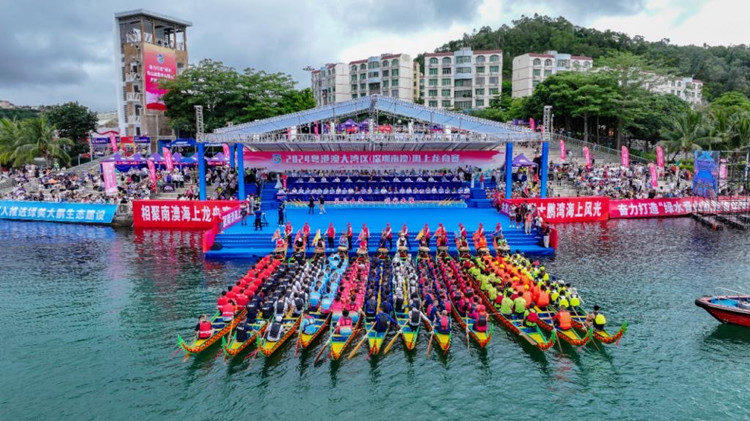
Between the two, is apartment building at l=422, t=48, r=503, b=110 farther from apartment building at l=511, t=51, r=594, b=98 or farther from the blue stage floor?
the blue stage floor

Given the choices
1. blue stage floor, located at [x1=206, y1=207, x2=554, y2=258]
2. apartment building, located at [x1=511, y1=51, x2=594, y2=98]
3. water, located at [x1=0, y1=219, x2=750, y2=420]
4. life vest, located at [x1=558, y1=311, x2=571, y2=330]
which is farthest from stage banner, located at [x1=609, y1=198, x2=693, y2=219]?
apartment building, located at [x1=511, y1=51, x2=594, y2=98]

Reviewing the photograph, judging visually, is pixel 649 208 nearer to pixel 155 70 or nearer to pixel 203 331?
pixel 203 331

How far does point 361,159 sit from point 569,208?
1234 cm

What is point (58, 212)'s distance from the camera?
1238 inches

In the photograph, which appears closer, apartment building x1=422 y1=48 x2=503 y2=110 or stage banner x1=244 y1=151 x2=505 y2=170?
stage banner x1=244 y1=151 x2=505 y2=170

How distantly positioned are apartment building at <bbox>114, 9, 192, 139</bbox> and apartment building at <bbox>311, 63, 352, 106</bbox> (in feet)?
109

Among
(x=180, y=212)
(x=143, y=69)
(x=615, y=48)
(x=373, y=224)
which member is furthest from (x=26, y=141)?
(x=615, y=48)

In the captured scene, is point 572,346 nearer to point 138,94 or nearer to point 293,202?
point 293,202

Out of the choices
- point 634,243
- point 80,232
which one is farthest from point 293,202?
point 634,243

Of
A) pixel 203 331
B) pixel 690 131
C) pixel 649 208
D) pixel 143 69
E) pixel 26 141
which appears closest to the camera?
pixel 203 331

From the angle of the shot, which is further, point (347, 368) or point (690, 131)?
point (690, 131)

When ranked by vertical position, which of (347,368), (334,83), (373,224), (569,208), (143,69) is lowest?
(347,368)

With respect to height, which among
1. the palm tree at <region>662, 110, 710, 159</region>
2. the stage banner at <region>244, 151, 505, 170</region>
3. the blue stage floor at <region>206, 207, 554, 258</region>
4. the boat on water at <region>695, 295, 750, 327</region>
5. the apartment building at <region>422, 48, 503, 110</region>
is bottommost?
the boat on water at <region>695, 295, 750, 327</region>

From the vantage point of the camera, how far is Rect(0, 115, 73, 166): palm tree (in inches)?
1582
